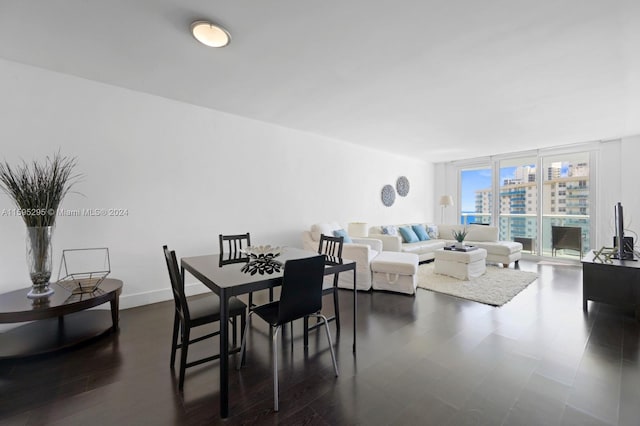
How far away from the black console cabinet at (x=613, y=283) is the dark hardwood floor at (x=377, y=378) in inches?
9.2

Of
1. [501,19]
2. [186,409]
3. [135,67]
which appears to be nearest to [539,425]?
[186,409]

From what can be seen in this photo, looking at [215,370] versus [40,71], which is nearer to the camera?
[215,370]

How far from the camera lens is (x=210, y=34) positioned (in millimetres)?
2074

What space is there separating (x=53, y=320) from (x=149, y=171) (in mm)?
1799

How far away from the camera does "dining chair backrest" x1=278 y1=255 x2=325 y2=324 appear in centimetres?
169

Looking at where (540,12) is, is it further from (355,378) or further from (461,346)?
(355,378)

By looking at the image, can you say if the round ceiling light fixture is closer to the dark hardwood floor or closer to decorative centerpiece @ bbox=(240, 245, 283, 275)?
decorative centerpiece @ bbox=(240, 245, 283, 275)

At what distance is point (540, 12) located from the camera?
1.88m

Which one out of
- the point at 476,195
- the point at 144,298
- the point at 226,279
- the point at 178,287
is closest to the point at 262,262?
the point at 226,279

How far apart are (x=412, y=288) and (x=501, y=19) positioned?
3.01 metres

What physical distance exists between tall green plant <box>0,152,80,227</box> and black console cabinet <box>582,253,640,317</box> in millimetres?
5704

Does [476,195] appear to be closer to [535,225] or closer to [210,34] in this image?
[535,225]

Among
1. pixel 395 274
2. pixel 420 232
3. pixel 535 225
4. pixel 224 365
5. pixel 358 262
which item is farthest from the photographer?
pixel 535 225

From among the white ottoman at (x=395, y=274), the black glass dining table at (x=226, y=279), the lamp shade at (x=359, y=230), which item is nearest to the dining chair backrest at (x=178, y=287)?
the black glass dining table at (x=226, y=279)
